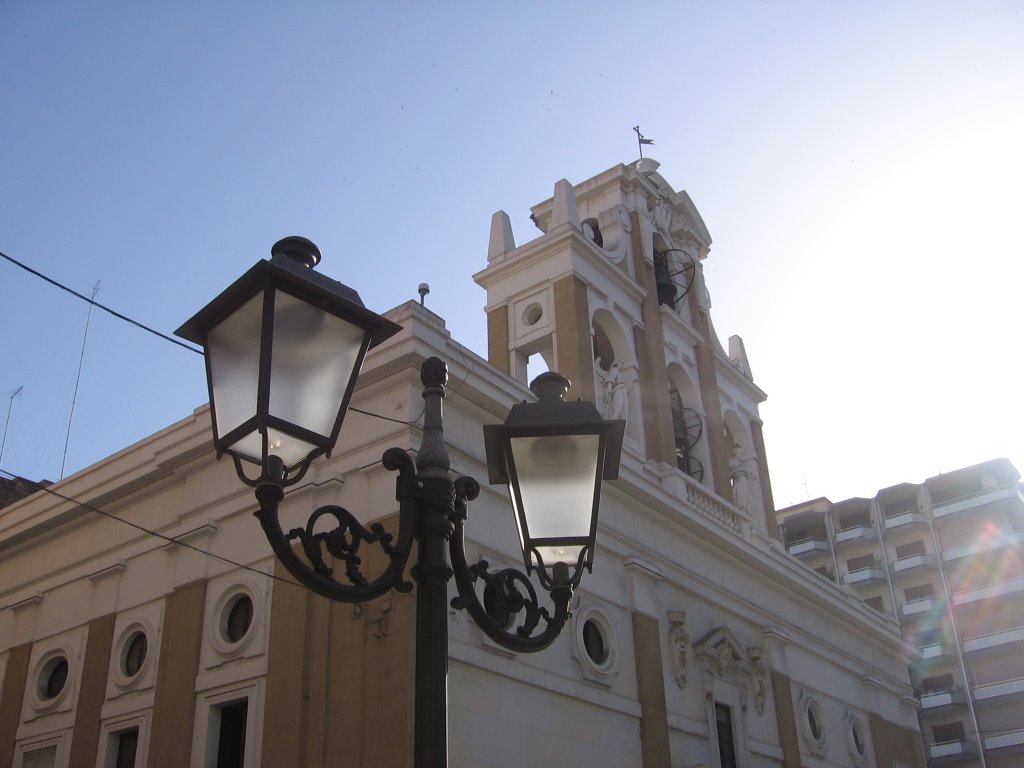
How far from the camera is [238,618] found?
13.9m

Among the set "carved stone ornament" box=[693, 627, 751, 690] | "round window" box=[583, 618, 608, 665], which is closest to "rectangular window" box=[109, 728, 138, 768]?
"round window" box=[583, 618, 608, 665]

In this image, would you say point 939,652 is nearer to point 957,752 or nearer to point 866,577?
point 957,752

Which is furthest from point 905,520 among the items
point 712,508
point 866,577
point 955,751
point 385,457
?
point 385,457

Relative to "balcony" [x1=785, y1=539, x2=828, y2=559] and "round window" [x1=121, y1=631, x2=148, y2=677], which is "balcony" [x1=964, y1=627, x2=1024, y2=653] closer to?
"balcony" [x1=785, y1=539, x2=828, y2=559]

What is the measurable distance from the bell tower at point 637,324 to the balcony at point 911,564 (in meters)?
24.1

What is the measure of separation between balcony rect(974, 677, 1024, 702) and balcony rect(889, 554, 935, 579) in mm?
5387

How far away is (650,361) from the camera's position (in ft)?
64.2

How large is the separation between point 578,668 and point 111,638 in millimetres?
6626

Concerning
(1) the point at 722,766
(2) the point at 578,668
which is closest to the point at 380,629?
(2) the point at 578,668

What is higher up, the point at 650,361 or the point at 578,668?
the point at 650,361

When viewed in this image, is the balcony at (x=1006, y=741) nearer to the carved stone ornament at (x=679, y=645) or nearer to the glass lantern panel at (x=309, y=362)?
the carved stone ornament at (x=679, y=645)

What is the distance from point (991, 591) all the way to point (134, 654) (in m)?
36.1

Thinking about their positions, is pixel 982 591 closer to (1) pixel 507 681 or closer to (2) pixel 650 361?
(2) pixel 650 361

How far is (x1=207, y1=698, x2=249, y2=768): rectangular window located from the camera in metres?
13.0
